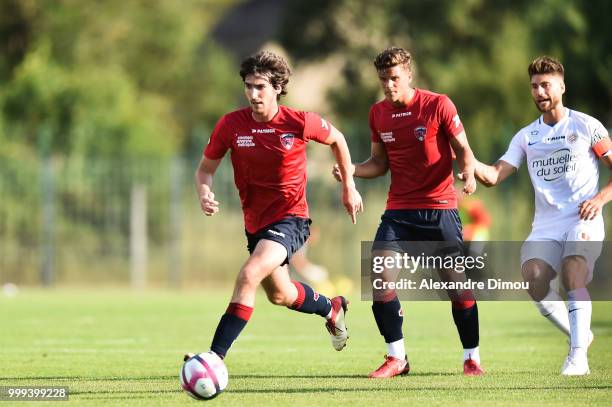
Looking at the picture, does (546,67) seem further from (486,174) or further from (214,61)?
(214,61)

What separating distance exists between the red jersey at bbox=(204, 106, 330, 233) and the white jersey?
1.80 m

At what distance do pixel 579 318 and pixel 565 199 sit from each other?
0.91m

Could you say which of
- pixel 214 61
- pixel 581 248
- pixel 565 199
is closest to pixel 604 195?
pixel 565 199

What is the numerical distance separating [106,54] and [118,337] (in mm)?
26456

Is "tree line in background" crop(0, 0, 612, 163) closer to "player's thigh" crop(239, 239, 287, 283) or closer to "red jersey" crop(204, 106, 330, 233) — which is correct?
"red jersey" crop(204, 106, 330, 233)

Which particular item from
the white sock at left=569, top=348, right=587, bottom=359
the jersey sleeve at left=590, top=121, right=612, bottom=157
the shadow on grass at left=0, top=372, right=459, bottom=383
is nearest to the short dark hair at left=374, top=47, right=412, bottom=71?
the jersey sleeve at left=590, top=121, right=612, bottom=157

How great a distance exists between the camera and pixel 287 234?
8836 mm

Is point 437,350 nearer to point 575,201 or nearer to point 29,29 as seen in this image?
point 575,201

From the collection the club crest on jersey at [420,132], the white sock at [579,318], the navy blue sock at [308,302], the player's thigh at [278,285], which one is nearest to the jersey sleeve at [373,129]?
the club crest on jersey at [420,132]

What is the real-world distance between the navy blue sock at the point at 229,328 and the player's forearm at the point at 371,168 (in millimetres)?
1888

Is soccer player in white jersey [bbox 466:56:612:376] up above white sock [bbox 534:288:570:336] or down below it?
above

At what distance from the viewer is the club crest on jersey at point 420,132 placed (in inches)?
375

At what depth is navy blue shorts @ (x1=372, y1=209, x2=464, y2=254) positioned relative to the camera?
9.55m

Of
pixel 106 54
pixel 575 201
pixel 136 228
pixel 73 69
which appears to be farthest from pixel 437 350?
pixel 106 54
